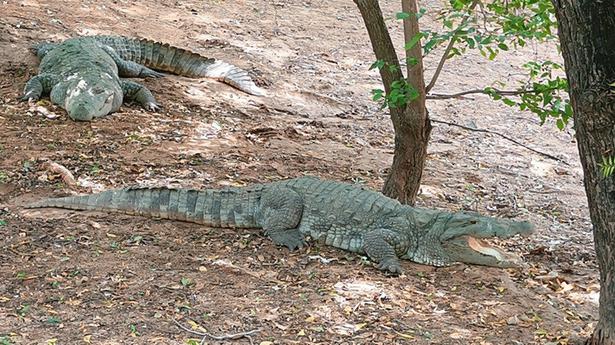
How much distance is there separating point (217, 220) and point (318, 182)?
878mm

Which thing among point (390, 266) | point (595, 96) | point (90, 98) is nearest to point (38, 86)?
point (90, 98)

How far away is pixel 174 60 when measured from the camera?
10.9m

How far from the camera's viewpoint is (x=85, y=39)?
10.8 metres

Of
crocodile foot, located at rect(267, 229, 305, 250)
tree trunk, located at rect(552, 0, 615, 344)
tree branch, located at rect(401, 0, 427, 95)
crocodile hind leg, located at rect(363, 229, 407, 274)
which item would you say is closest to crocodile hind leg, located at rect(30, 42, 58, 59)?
crocodile foot, located at rect(267, 229, 305, 250)

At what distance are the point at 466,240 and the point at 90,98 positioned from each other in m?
4.73

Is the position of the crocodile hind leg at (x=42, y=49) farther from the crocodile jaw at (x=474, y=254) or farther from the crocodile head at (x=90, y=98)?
the crocodile jaw at (x=474, y=254)

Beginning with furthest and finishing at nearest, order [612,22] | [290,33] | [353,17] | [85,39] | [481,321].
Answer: [353,17]
[290,33]
[85,39]
[481,321]
[612,22]

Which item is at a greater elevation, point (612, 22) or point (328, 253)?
point (612, 22)

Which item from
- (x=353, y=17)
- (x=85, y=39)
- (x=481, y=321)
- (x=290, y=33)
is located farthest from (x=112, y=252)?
(x=353, y=17)

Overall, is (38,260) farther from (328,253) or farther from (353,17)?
(353,17)

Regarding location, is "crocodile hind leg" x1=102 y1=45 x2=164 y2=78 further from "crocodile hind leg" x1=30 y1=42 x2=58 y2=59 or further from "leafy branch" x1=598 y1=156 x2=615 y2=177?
"leafy branch" x1=598 y1=156 x2=615 y2=177

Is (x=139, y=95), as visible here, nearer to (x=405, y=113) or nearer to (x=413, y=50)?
(x=405, y=113)

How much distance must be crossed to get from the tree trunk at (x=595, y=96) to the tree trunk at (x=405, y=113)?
2.31 meters

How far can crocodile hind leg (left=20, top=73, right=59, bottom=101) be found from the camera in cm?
925
